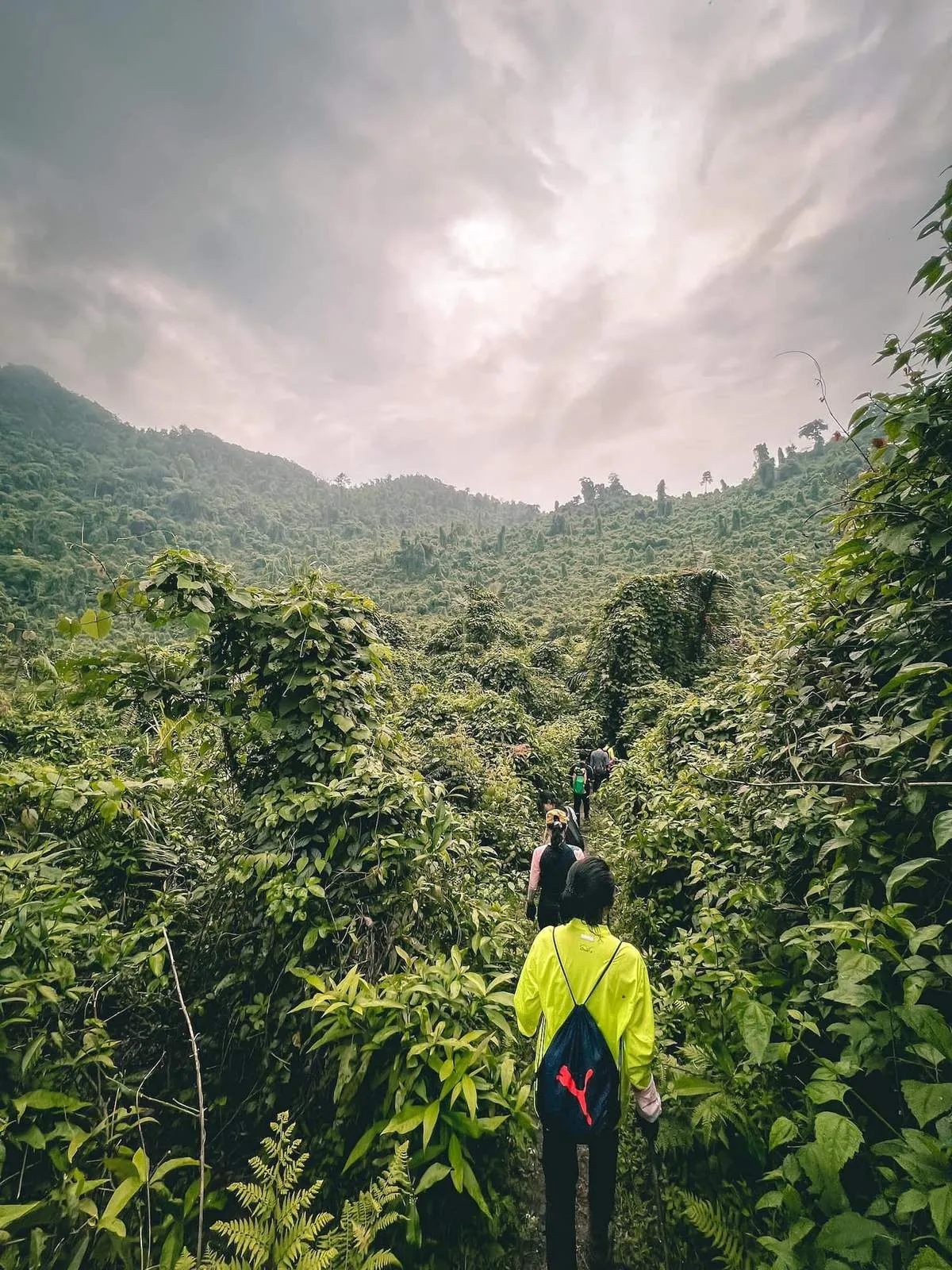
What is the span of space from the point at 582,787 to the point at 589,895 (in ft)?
18.6

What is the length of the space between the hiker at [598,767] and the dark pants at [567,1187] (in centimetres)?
689

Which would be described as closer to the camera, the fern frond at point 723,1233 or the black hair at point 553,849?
the fern frond at point 723,1233

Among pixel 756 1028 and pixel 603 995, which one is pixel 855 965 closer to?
pixel 756 1028

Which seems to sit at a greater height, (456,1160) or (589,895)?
(589,895)

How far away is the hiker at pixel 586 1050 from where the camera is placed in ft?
6.74

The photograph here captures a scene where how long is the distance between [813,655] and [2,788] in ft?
17.2

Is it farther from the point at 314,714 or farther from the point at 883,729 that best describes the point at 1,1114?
the point at 883,729

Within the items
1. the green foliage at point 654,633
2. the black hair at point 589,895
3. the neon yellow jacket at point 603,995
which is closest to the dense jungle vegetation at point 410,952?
the neon yellow jacket at point 603,995

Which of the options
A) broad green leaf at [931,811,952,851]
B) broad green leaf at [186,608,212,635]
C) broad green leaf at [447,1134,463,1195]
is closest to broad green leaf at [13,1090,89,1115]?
broad green leaf at [447,1134,463,1195]

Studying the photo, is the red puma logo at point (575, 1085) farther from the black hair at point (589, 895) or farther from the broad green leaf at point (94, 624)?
the broad green leaf at point (94, 624)

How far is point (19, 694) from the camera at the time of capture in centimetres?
1165

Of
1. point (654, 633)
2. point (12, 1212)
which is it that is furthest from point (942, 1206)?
point (654, 633)

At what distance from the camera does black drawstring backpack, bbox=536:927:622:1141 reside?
6.68 ft

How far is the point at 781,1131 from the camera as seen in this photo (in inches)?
70.3
